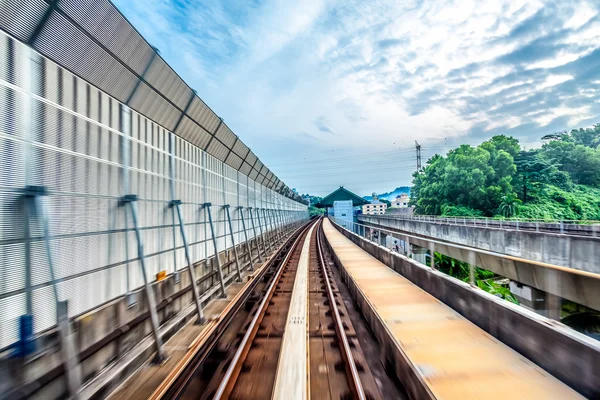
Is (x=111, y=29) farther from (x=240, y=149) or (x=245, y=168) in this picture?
(x=245, y=168)

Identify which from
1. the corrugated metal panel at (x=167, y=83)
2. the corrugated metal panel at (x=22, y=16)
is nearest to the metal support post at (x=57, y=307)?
the corrugated metal panel at (x=22, y=16)

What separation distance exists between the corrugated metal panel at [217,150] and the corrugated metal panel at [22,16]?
5.35 meters

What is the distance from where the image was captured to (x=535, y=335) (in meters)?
3.02

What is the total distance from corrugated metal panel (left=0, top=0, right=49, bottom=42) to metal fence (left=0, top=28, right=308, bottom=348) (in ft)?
0.05

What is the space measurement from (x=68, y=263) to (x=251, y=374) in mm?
2848

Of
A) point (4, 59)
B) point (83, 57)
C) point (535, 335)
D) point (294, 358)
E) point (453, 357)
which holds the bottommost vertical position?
point (294, 358)

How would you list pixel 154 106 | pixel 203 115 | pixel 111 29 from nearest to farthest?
pixel 111 29 → pixel 154 106 → pixel 203 115

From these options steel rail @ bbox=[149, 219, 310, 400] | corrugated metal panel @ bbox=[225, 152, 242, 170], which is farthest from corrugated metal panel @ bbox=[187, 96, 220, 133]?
steel rail @ bbox=[149, 219, 310, 400]

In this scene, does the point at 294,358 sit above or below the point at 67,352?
below

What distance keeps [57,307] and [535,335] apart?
5162 millimetres

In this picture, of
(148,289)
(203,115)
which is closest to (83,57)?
(148,289)

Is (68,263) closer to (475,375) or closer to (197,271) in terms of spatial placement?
(197,271)

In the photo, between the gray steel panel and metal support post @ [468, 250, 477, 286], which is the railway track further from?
the gray steel panel

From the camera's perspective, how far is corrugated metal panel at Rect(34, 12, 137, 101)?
3025 mm
